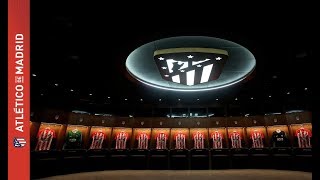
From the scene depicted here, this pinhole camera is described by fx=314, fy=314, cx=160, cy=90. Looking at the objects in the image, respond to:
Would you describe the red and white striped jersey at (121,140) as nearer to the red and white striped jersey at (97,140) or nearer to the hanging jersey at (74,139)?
the red and white striped jersey at (97,140)

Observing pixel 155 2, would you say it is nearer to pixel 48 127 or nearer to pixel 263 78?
pixel 263 78

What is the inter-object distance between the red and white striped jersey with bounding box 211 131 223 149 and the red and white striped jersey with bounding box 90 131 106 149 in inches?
198

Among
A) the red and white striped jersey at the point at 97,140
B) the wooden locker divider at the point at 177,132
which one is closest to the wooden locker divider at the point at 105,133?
the red and white striped jersey at the point at 97,140

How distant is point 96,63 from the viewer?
809 cm

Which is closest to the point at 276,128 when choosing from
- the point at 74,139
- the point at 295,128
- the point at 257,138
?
the point at 295,128

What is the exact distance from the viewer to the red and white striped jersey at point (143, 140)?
14555 millimetres

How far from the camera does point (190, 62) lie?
8547mm

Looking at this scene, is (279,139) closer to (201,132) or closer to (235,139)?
(235,139)

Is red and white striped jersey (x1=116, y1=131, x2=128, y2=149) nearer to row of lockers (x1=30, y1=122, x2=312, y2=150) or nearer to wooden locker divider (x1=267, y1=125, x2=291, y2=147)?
row of lockers (x1=30, y1=122, x2=312, y2=150)

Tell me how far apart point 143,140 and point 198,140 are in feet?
8.44

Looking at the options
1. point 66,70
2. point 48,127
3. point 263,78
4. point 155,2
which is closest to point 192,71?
point 263,78

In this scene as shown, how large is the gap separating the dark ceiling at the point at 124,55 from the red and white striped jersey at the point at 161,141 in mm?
1986

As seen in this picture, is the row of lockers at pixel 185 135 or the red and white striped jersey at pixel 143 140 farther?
the red and white striped jersey at pixel 143 140
